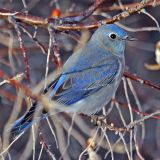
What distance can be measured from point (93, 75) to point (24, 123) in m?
0.95

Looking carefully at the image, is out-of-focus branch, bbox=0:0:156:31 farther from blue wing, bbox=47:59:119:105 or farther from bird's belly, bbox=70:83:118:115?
bird's belly, bbox=70:83:118:115

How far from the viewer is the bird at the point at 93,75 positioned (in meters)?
4.32

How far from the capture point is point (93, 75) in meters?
4.61

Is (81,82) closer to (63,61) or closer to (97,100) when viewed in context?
(97,100)

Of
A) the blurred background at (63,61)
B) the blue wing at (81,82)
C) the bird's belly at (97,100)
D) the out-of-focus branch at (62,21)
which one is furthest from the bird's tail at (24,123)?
the blurred background at (63,61)

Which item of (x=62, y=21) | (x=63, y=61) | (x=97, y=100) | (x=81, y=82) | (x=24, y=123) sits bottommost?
(x=24, y=123)

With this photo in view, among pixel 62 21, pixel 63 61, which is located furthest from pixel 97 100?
pixel 63 61

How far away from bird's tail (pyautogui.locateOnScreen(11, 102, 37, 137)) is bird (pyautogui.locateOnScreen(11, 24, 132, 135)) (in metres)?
0.32

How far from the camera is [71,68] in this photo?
4371 millimetres

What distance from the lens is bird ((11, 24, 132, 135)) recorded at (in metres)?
4.32

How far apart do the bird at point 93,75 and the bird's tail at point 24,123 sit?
0.32 meters

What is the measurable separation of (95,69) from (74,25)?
40.8 inches

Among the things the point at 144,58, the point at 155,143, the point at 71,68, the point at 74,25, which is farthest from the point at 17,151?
the point at 74,25

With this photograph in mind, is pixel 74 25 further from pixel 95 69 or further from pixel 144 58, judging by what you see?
pixel 144 58
